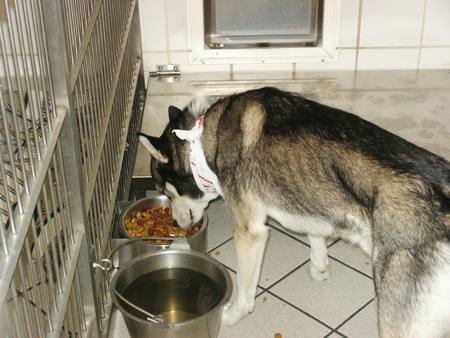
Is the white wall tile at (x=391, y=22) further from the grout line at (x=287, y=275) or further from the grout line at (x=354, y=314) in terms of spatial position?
the grout line at (x=354, y=314)

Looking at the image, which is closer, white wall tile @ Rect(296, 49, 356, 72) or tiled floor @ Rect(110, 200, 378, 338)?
tiled floor @ Rect(110, 200, 378, 338)

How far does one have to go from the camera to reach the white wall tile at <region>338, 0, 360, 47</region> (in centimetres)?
421

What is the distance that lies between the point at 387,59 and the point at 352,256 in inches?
67.6

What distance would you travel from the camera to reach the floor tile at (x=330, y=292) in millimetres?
2889

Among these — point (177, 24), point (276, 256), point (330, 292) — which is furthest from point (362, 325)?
point (177, 24)

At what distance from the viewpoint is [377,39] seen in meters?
4.34

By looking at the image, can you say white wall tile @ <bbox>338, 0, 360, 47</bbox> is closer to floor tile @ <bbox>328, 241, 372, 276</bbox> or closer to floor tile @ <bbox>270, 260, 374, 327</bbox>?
floor tile @ <bbox>328, 241, 372, 276</bbox>

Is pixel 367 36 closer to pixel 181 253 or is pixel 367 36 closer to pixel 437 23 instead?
pixel 437 23

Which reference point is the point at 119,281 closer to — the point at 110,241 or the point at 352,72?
the point at 110,241

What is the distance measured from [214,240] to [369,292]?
0.82m

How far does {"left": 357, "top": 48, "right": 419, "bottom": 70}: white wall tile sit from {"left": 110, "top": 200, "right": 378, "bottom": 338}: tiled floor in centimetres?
155

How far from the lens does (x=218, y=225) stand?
3.46 metres

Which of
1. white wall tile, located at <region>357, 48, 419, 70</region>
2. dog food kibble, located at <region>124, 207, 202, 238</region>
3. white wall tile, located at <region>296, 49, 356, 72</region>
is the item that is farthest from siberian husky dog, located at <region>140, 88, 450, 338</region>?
white wall tile, located at <region>357, 48, 419, 70</region>

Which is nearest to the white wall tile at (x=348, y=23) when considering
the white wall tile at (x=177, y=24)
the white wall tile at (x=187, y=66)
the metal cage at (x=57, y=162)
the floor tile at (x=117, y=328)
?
the white wall tile at (x=187, y=66)
